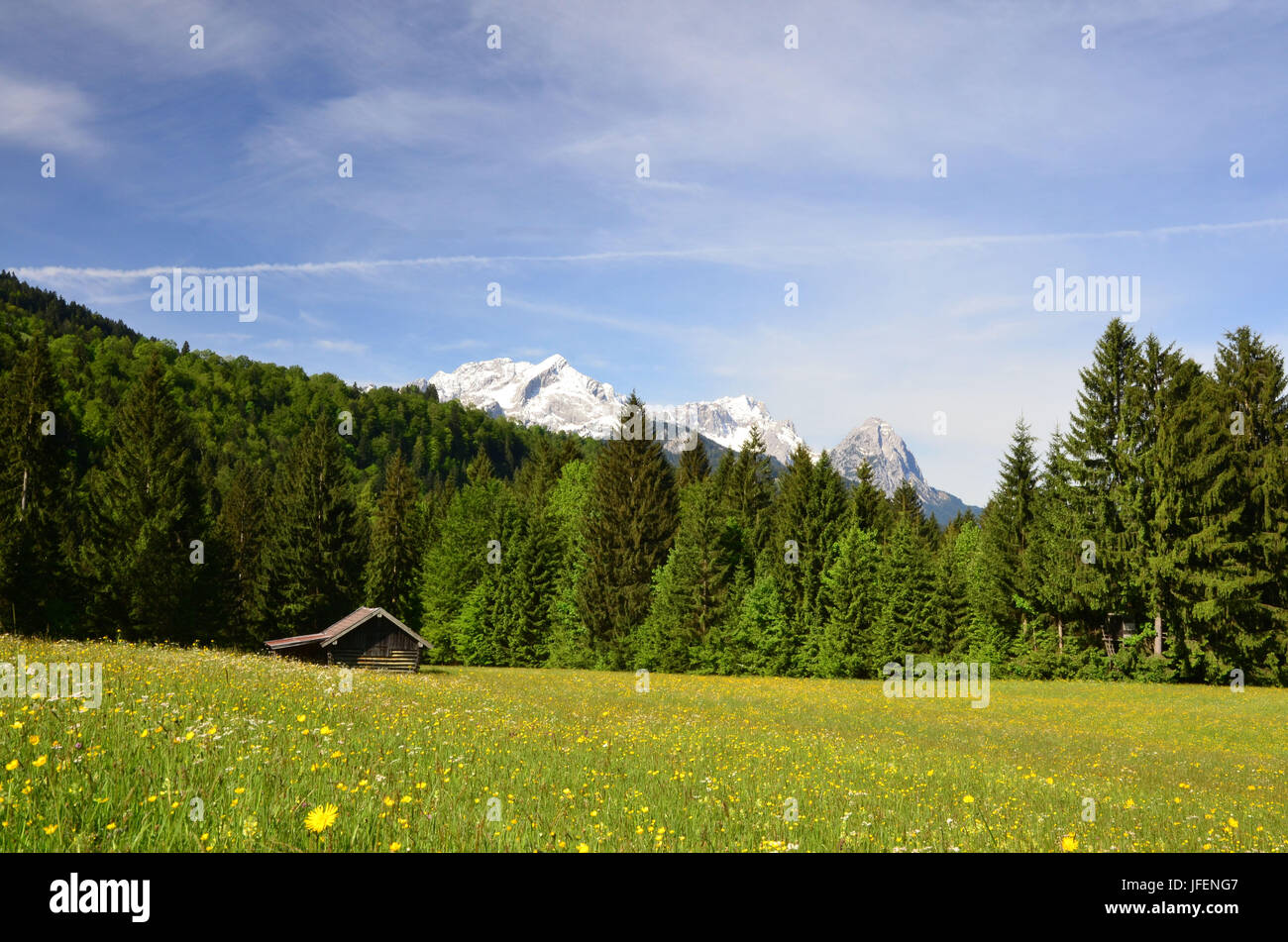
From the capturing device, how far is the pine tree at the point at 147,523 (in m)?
42.4

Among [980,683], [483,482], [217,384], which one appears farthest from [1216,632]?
[217,384]

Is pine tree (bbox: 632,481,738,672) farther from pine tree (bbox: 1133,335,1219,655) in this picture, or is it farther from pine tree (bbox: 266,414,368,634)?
pine tree (bbox: 1133,335,1219,655)

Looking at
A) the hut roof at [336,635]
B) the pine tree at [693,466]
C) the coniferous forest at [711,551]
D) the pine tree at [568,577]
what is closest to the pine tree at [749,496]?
the coniferous forest at [711,551]

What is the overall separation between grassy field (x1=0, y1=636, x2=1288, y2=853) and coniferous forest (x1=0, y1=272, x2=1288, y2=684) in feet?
78.3

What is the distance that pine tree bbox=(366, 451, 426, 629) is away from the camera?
6712 cm

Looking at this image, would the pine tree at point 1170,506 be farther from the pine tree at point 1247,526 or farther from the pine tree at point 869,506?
the pine tree at point 869,506

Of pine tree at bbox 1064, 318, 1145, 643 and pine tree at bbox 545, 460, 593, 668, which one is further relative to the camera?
pine tree at bbox 545, 460, 593, 668

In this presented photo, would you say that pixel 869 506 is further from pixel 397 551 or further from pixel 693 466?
pixel 397 551

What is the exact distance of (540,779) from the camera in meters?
9.52

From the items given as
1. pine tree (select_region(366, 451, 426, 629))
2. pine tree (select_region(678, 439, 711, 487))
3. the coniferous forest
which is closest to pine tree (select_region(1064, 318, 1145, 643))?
the coniferous forest

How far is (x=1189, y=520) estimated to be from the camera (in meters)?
42.4

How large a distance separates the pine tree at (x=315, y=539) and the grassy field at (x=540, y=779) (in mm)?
37770

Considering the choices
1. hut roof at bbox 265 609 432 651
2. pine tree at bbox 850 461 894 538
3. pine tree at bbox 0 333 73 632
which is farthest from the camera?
pine tree at bbox 850 461 894 538
